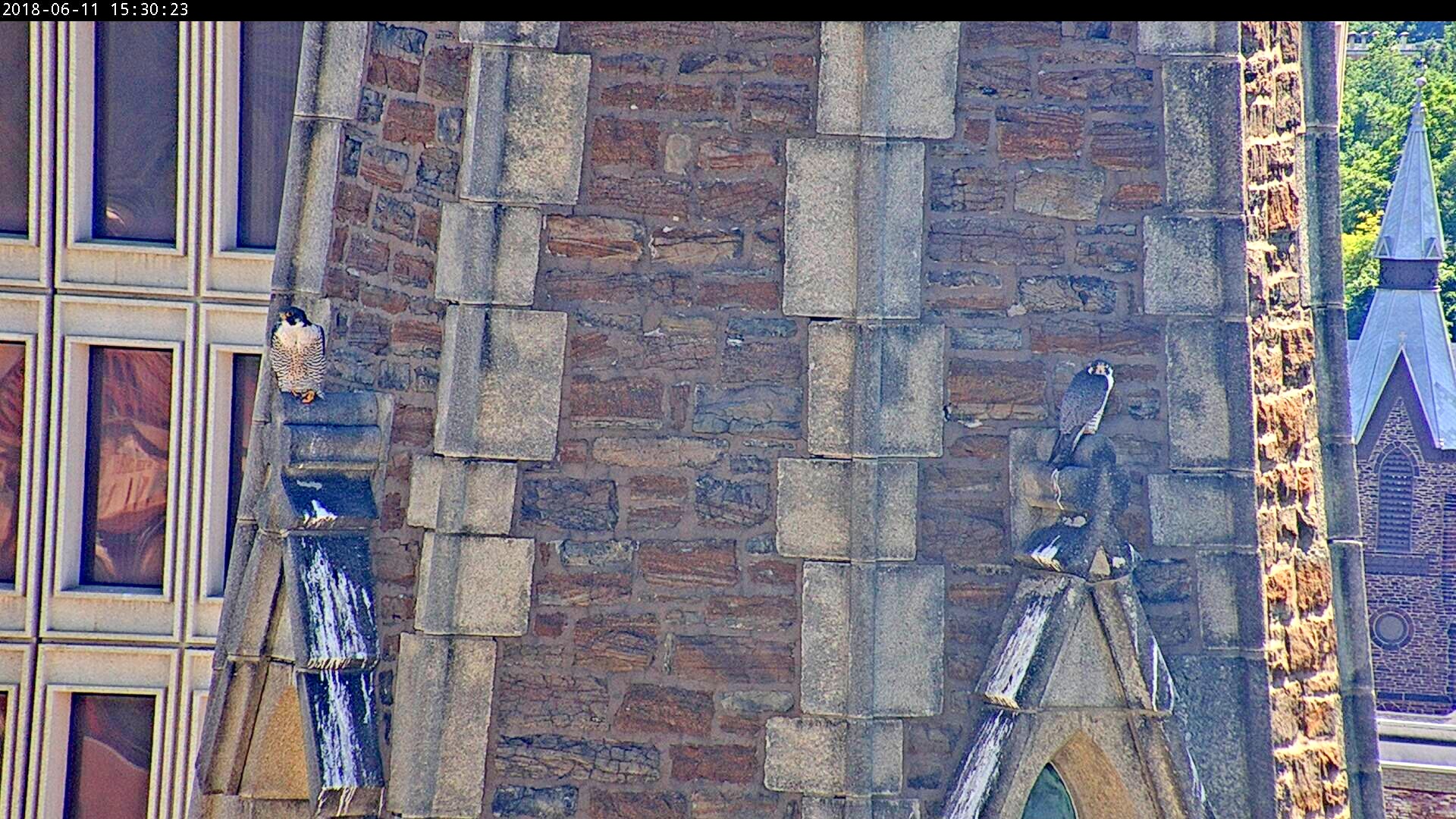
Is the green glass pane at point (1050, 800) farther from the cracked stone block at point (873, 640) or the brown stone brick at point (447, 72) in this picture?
the brown stone brick at point (447, 72)

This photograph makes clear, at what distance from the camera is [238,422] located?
11.2 m

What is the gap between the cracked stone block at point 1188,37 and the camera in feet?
17.7

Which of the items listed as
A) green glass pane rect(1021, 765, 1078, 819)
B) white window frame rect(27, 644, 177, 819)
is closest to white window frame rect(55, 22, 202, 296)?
white window frame rect(27, 644, 177, 819)

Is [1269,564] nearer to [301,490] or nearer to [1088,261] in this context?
[1088,261]

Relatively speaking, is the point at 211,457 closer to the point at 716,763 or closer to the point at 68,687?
the point at 68,687

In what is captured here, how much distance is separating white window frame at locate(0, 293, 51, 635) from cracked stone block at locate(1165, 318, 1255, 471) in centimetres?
785

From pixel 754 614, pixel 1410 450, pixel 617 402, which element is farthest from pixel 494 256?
pixel 1410 450

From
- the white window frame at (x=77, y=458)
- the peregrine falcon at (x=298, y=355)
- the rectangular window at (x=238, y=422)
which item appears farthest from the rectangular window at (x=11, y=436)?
the peregrine falcon at (x=298, y=355)

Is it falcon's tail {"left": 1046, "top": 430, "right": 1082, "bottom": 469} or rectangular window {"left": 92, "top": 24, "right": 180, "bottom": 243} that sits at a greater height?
rectangular window {"left": 92, "top": 24, "right": 180, "bottom": 243}

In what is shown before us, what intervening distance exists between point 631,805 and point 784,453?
1099 mm

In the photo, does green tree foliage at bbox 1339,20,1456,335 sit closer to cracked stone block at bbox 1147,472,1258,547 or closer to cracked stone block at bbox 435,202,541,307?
cracked stone block at bbox 1147,472,1258,547

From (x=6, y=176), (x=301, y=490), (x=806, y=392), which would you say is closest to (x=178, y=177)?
(x=6, y=176)

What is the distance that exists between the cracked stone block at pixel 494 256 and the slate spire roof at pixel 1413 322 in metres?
30.3

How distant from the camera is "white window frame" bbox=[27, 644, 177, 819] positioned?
11023 millimetres
